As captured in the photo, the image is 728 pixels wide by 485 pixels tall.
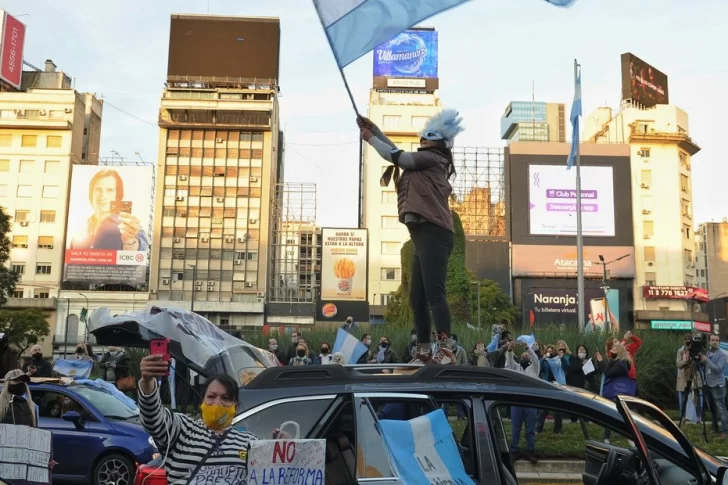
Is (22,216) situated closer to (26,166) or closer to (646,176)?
(26,166)

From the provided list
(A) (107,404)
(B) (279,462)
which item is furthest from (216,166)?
(B) (279,462)

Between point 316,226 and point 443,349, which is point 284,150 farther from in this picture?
point 443,349

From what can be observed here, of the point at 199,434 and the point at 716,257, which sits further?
the point at 716,257

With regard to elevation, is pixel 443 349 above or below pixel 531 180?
below

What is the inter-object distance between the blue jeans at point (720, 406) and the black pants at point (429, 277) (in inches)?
376

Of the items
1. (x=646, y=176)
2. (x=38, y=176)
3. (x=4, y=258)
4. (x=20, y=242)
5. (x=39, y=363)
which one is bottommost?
(x=39, y=363)

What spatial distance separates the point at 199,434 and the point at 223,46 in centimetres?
9185

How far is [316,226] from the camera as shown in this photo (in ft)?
314

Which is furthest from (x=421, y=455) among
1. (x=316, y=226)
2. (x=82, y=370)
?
(x=316, y=226)

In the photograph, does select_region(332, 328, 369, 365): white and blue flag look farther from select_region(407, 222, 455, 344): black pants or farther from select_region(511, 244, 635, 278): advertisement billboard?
select_region(511, 244, 635, 278): advertisement billboard

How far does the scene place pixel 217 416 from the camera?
388 cm

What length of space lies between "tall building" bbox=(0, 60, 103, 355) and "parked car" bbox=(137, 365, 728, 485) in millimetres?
86283

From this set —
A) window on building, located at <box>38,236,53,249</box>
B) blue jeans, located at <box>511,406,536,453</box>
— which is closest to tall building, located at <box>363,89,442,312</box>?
window on building, located at <box>38,236,53,249</box>

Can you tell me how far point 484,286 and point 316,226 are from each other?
26.3m
